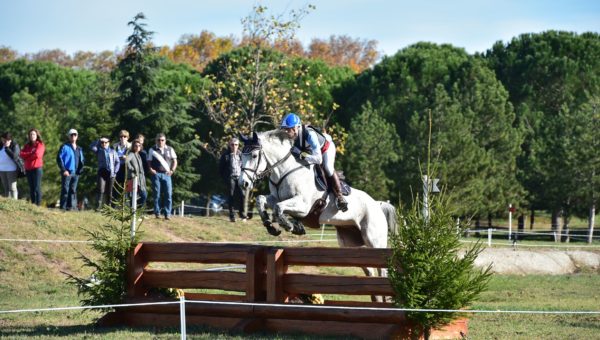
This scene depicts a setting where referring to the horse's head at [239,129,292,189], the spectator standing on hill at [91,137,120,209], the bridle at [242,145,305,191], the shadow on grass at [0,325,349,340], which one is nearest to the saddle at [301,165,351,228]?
the bridle at [242,145,305,191]

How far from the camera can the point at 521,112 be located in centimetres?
4941

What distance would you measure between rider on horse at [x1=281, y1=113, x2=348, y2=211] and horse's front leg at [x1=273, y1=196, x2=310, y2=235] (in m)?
0.60

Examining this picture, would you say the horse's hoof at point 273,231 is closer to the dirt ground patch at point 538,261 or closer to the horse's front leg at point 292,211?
the horse's front leg at point 292,211

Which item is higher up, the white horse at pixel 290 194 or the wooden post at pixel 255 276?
the white horse at pixel 290 194

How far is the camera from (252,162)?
1316 centimetres

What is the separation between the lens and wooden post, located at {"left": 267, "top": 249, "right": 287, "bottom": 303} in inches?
439

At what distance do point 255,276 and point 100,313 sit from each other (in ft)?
8.32

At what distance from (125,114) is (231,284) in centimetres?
2661

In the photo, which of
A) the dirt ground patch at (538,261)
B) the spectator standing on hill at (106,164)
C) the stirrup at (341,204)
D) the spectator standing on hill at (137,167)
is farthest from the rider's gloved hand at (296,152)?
the dirt ground patch at (538,261)

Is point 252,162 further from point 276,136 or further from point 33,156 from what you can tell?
point 33,156

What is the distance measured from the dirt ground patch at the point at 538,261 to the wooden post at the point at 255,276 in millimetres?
15100

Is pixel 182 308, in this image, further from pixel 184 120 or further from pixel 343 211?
pixel 184 120

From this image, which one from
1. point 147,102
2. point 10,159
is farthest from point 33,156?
point 147,102

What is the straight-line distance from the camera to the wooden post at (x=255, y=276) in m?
11.3
